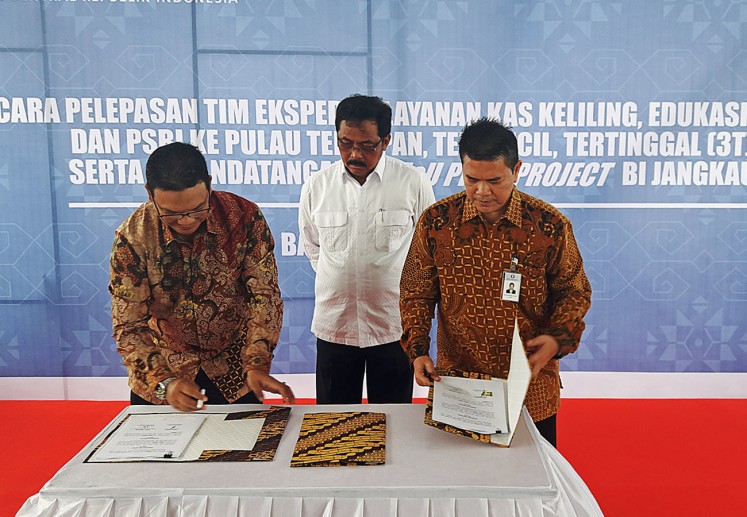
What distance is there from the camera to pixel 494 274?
1739 mm

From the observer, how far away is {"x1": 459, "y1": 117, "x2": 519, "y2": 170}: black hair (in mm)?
1695

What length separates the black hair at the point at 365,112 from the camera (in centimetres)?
227

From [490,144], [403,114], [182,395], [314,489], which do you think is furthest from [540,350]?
[403,114]

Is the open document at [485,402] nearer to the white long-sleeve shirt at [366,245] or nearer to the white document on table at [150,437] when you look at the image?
the white document on table at [150,437]

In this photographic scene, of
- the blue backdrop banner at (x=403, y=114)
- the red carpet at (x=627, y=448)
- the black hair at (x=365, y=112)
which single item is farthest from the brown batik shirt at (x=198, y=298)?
the blue backdrop banner at (x=403, y=114)

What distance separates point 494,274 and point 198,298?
851 millimetres

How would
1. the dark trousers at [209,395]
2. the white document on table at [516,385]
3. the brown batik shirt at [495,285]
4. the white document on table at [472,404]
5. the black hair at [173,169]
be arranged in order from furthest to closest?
the dark trousers at [209,395], the brown batik shirt at [495,285], the black hair at [173,169], the white document on table at [472,404], the white document on table at [516,385]

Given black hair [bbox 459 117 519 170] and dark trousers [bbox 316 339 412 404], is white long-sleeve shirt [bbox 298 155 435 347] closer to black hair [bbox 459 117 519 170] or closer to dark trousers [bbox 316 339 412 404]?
dark trousers [bbox 316 339 412 404]

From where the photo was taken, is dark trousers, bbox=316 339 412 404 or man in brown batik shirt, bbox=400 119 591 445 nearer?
man in brown batik shirt, bbox=400 119 591 445

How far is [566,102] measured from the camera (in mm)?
3244

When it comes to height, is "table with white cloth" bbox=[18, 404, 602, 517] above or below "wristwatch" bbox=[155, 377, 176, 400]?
below

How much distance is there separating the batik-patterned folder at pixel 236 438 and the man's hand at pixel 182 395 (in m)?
0.06

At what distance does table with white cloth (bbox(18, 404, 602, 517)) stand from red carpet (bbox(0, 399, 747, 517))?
3.91 feet

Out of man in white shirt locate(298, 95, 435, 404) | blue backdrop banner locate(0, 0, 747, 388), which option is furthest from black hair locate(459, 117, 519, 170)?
blue backdrop banner locate(0, 0, 747, 388)
